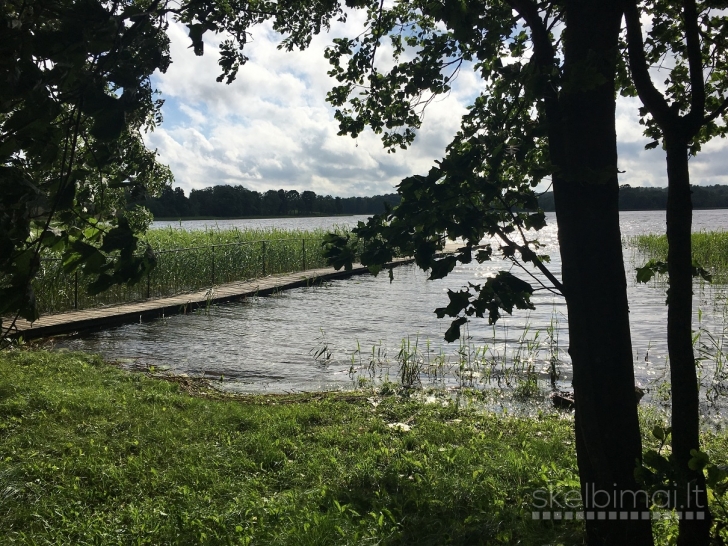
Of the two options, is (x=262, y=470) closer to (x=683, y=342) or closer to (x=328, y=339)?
(x=683, y=342)

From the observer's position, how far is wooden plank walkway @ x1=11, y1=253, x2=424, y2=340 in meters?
12.1

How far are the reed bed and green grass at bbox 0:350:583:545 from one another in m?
5.79

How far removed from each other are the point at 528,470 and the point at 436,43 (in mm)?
3325

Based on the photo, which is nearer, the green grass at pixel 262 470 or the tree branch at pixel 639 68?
the tree branch at pixel 639 68

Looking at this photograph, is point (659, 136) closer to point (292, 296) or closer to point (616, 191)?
point (616, 191)

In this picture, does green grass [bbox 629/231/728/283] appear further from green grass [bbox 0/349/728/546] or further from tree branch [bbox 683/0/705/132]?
tree branch [bbox 683/0/705/132]

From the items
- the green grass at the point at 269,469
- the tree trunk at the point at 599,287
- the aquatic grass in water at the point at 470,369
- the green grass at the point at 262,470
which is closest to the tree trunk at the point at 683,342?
the tree trunk at the point at 599,287

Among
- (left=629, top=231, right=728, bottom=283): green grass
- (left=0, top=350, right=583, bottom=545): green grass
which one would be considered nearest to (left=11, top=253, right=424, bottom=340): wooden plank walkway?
(left=0, top=350, right=583, bottom=545): green grass

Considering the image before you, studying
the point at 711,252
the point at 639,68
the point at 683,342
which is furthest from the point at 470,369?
the point at 711,252

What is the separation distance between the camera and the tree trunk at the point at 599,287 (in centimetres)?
290

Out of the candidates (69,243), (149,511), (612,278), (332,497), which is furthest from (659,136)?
(149,511)

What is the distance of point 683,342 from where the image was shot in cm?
289

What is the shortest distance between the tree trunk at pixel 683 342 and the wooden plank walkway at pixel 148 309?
651 cm

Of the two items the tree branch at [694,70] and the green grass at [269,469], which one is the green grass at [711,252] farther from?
the tree branch at [694,70]
